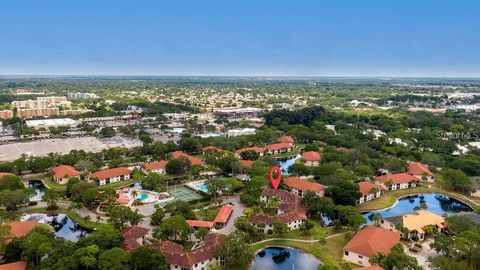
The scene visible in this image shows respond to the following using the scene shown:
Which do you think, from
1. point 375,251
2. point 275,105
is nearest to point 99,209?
point 375,251

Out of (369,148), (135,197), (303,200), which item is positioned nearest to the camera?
(303,200)

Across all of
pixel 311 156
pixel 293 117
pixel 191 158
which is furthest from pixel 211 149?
pixel 293 117

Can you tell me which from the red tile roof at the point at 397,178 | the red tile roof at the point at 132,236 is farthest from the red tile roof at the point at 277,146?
the red tile roof at the point at 132,236

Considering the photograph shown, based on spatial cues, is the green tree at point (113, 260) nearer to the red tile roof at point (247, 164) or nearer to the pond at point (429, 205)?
the pond at point (429, 205)

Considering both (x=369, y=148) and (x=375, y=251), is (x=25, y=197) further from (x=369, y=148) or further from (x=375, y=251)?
(x=369, y=148)

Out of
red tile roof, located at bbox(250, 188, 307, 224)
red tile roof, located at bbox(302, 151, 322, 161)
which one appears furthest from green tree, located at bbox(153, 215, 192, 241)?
red tile roof, located at bbox(302, 151, 322, 161)
